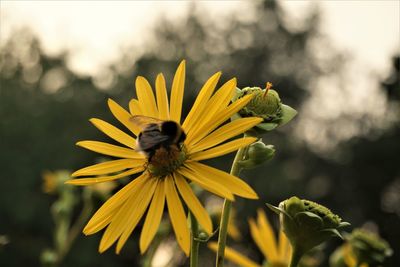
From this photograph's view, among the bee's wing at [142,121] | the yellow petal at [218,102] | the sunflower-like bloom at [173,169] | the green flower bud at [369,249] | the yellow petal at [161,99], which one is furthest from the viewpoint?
the green flower bud at [369,249]

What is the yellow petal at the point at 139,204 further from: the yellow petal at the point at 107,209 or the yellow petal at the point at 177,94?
the yellow petal at the point at 177,94

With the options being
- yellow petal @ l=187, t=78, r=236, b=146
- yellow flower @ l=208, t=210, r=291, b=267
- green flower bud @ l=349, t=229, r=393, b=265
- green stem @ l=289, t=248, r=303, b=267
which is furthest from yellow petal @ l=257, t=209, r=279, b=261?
yellow petal @ l=187, t=78, r=236, b=146

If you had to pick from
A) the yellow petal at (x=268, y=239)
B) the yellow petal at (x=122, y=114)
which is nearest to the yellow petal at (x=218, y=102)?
→ the yellow petal at (x=122, y=114)

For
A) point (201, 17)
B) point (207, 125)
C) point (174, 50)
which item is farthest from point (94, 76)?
point (207, 125)

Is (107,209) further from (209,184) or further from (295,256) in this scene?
(295,256)

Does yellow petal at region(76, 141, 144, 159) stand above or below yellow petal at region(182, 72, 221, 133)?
below

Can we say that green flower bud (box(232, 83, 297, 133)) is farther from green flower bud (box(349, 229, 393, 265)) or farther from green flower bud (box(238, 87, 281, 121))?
green flower bud (box(349, 229, 393, 265))
